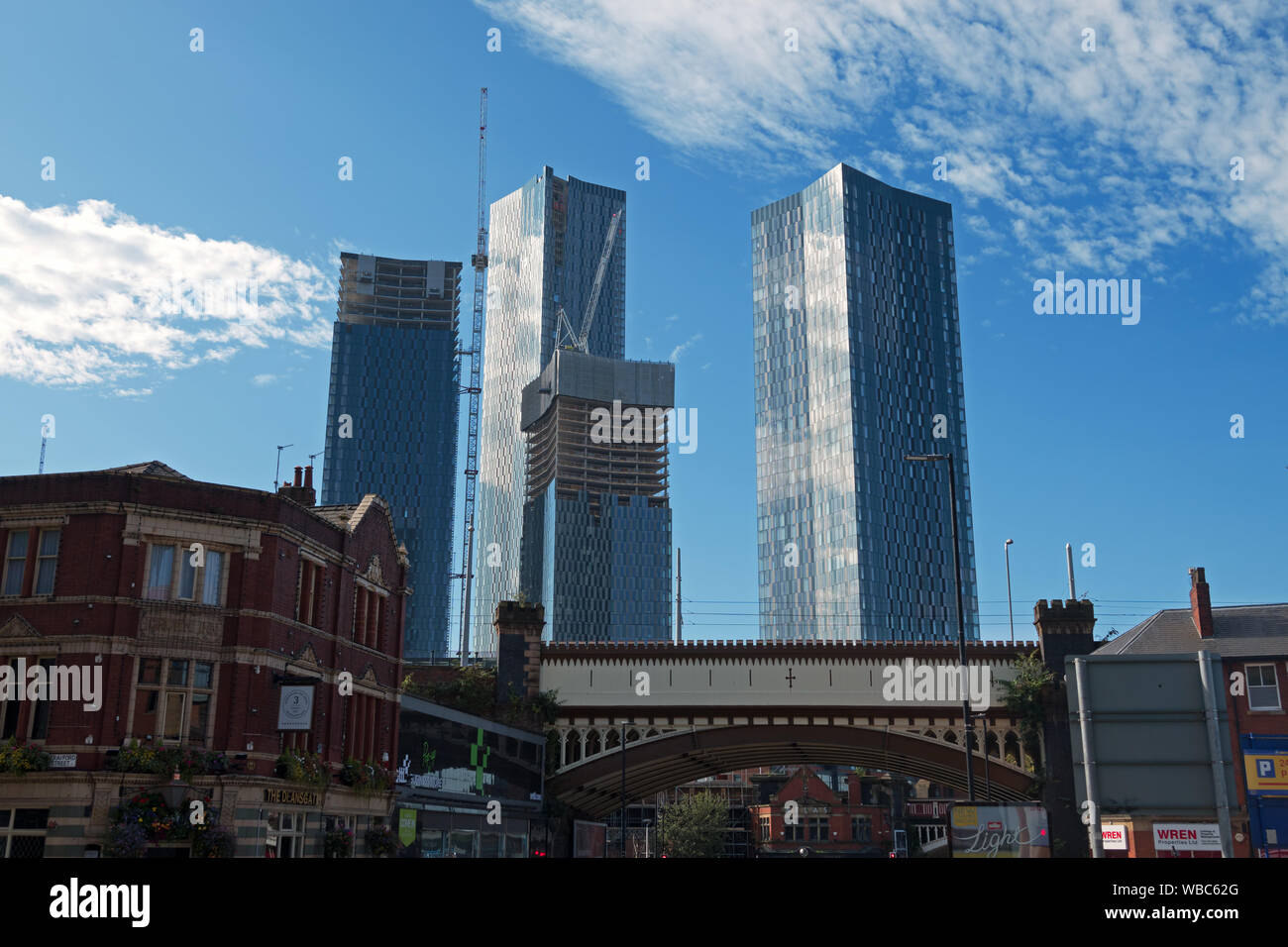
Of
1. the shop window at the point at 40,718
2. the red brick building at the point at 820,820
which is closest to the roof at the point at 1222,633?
the shop window at the point at 40,718

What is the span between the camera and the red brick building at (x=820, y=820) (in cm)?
14300

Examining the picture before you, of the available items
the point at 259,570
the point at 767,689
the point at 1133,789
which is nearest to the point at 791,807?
the point at 767,689

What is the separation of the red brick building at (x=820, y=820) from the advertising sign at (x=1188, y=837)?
427 feet

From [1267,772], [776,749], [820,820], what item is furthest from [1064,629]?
[820,820]

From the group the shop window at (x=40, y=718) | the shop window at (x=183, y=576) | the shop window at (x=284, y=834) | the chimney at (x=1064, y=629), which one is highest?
the chimney at (x=1064, y=629)

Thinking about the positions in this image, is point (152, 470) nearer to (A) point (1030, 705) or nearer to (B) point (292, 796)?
(B) point (292, 796)

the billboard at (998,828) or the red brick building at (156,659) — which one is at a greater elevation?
the red brick building at (156,659)

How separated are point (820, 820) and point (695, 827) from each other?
21453 mm

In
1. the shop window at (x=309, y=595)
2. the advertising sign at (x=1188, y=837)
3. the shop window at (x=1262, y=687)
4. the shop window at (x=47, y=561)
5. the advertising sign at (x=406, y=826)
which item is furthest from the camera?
the shop window at (x=1262, y=687)

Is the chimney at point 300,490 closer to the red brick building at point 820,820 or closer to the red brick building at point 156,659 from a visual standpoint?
the red brick building at point 156,659

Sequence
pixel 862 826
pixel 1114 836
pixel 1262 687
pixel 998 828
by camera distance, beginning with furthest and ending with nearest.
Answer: pixel 862 826, pixel 1262 687, pixel 998 828, pixel 1114 836

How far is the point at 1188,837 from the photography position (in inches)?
672

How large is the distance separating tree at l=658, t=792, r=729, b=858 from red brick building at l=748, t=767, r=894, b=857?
9567 millimetres
